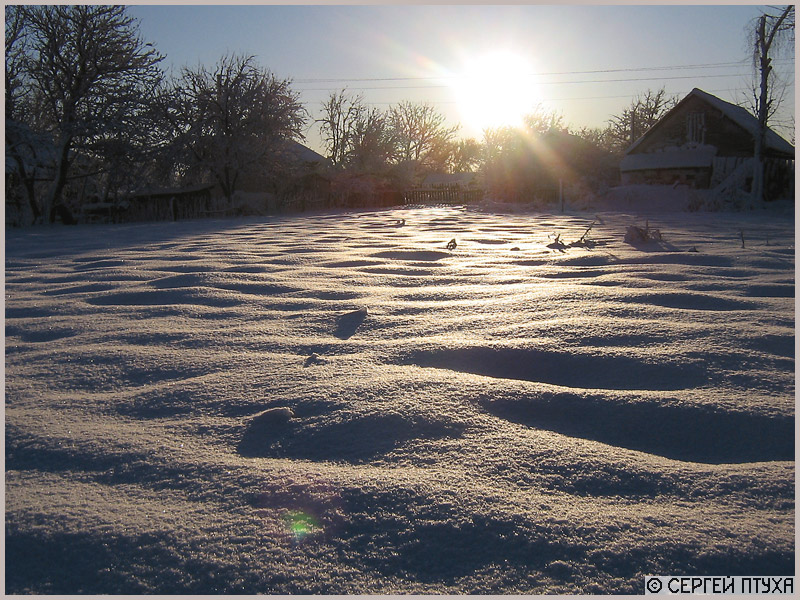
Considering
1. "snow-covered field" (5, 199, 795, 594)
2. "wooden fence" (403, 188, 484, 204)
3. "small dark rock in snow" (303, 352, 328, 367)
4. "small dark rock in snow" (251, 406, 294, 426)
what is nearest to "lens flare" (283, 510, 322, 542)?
"snow-covered field" (5, 199, 795, 594)

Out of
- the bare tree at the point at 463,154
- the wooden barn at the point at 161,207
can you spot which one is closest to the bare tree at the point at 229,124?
the wooden barn at the point at 161,207

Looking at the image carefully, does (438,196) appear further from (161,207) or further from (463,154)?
(463,154)

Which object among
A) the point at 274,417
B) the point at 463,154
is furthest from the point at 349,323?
the point at 463,154

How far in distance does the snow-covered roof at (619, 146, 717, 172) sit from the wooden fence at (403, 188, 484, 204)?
6777 millimetres

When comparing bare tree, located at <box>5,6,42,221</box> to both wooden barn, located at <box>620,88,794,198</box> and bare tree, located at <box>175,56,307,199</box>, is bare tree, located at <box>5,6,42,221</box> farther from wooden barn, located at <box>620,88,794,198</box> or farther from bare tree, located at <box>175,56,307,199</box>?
wooden barn, located at <box>620,88,794,198</box>

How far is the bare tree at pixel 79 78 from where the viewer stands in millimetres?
12562

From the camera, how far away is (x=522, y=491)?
1101 mm

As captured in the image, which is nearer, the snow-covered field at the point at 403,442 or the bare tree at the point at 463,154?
the snow-covered field at the point at 403,442

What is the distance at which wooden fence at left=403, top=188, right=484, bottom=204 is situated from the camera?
25.3m

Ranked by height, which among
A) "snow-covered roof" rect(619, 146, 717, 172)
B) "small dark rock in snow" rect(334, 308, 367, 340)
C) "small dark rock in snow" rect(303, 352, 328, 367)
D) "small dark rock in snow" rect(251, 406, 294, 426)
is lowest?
"small dark rock in snow" rect(251, 406, 294, 426)

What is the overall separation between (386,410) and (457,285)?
5.50ft

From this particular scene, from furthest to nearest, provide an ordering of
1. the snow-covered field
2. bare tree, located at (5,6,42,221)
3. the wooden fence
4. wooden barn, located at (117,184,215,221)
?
the wooden fence → wooden barn, located at (117,184,215,221) → bare tree, located at (5,6,42,221) → the snow-covered field

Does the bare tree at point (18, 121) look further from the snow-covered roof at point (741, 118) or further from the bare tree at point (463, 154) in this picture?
the bare tree at point (463, 154)

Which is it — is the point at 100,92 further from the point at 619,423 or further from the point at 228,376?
the point at 619,423
